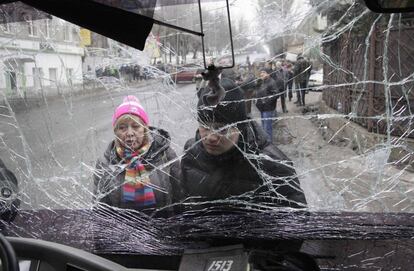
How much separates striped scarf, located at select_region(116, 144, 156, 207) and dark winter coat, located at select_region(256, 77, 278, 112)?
0.48m

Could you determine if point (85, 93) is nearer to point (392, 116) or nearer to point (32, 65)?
point (32, 65)

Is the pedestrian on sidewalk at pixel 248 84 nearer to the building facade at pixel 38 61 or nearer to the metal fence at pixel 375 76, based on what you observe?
the metal fence at pixel 375 76

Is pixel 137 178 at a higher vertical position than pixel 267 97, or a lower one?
lower

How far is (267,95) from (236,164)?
0.30 m

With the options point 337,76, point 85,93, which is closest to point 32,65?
point 85,93

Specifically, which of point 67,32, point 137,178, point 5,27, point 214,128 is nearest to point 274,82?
point 214,128

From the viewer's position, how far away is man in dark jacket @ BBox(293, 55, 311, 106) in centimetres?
163

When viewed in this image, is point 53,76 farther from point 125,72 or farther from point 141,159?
point 141,159

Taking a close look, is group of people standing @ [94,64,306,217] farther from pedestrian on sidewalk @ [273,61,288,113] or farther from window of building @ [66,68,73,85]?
window of building @ [66,68,73,85]

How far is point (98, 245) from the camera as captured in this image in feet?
6.17

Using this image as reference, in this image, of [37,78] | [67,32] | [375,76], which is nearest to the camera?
[375,76]

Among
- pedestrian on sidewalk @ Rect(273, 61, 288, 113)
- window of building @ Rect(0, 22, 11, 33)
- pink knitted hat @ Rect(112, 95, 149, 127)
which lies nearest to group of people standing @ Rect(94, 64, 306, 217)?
pink knitted hat @ Rect(112, 95, 149, 127)

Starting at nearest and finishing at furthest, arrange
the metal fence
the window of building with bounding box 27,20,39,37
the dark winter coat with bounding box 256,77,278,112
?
the metal fence
the dark winter coat with bounding box 256,77,278,112
the window of building with bounding box 27,20,39,37

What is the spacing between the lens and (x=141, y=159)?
1800 millimetres
